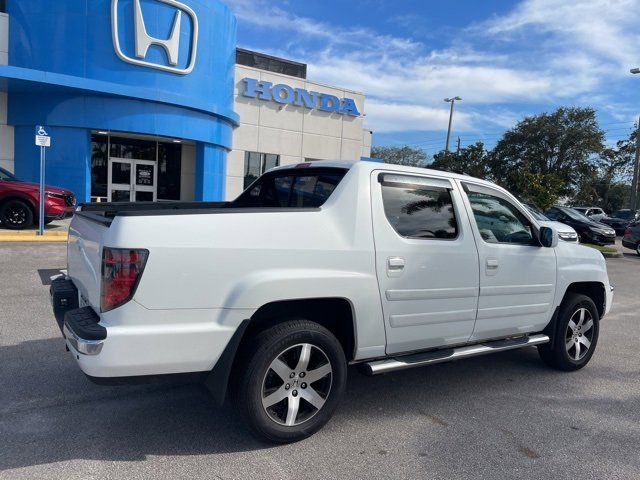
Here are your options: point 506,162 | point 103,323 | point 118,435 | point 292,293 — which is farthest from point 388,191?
point 506,162

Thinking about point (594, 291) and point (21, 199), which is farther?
point (21, 199)

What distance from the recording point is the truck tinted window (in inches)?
148

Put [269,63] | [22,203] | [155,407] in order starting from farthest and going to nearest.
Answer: [269,63], [22,203], [155,407]

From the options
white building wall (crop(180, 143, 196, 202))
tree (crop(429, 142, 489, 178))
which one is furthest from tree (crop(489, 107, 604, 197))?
white building wall (crop(180, 143, 196, 202))

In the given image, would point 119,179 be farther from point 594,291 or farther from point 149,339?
point 149,339

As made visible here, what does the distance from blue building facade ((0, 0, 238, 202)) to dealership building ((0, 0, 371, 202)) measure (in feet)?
0.11

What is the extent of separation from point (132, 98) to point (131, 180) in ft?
13.3

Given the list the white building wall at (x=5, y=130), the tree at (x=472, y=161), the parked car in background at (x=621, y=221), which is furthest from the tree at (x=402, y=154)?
the white building wall at (x=5, y=130)

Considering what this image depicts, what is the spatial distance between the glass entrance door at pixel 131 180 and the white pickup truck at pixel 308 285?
1671 cm

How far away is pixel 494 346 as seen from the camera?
170 inches

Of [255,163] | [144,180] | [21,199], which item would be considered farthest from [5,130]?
[255,163]

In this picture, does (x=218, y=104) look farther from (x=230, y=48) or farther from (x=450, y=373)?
(x=450, y=373)

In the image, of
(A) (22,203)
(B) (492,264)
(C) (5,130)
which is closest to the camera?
(B) (492,264)

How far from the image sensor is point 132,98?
17422mm
